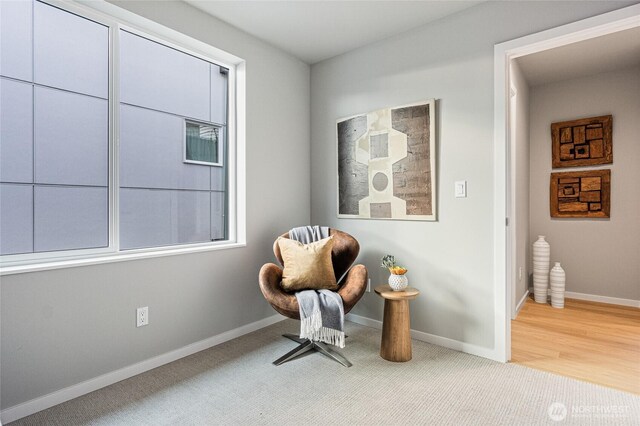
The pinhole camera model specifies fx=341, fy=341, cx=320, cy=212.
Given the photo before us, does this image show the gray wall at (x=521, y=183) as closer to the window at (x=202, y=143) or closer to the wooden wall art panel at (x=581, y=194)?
the wooden wall art panel at (x=581, y=194)

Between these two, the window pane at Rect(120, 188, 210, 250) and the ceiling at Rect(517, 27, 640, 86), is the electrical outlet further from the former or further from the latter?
the ceiling at Rect(517, 27, 640, 86)

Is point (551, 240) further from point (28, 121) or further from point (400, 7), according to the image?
point (28, 121)

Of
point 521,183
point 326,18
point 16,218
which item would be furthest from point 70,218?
point 521,183

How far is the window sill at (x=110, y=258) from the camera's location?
1813mm

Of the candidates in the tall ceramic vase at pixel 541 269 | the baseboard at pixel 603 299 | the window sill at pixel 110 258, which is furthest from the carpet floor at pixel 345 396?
the baseboard at pixel 603 299

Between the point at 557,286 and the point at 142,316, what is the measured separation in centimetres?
401

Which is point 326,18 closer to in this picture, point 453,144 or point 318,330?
point 453,144

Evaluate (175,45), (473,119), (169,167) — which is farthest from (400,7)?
(169,167)

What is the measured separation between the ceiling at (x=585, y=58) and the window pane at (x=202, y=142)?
305 cm

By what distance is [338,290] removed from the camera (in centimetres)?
258

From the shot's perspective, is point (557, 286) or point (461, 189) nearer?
point (461, 189)

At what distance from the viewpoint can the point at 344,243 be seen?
2.84 meters

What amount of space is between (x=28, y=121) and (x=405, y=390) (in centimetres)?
268

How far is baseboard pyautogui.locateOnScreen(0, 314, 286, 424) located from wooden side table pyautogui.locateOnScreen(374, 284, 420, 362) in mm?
1221
